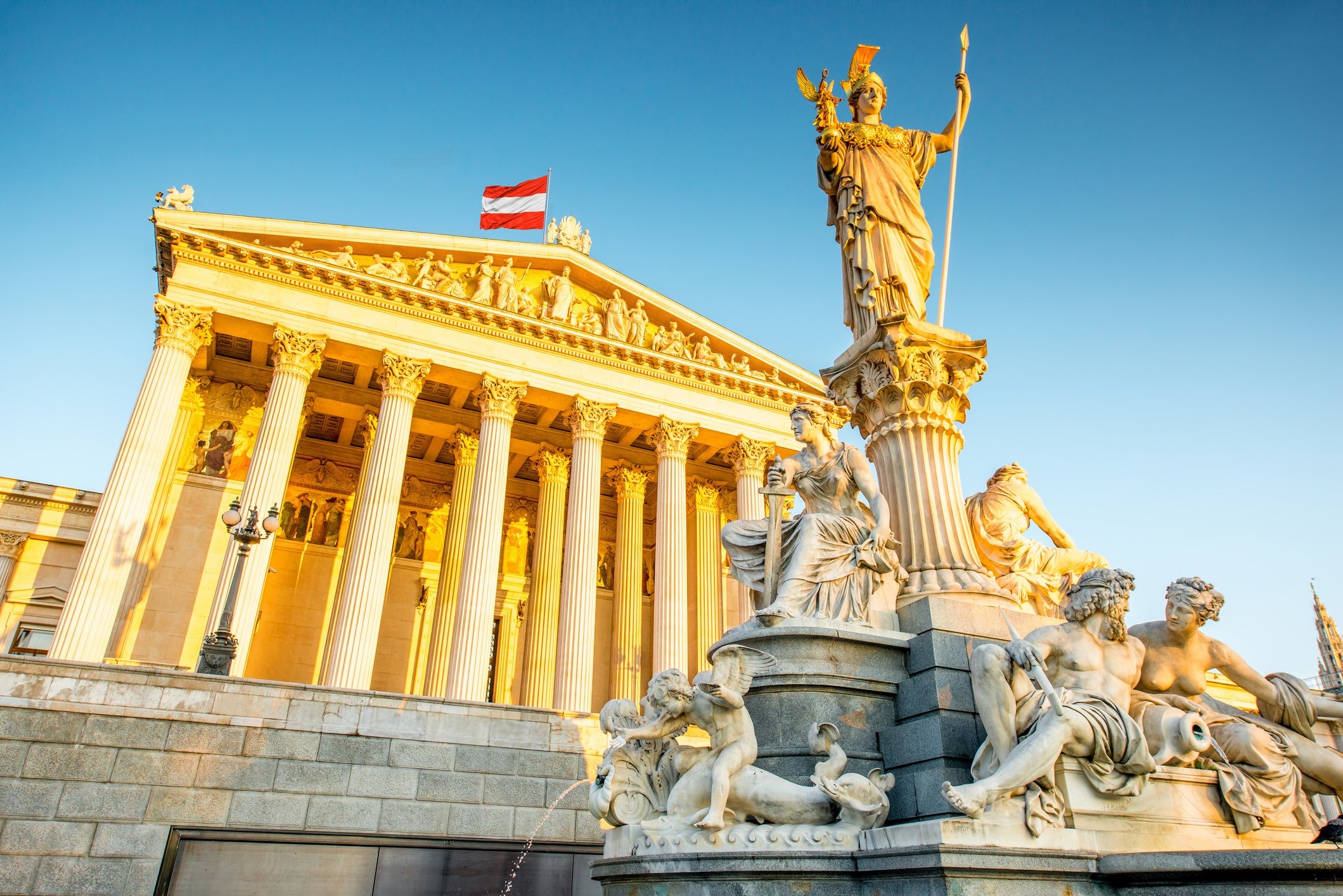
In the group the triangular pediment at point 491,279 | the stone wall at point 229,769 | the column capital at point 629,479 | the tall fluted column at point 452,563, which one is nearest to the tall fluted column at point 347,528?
the tall fluted column at point 452,563

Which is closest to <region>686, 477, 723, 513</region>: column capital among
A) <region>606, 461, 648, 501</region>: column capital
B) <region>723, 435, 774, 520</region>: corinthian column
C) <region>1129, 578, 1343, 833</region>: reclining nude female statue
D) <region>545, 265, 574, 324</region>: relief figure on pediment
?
<region>606, 461, 648, 501</region>: column capital

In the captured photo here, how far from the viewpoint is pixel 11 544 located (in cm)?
2655

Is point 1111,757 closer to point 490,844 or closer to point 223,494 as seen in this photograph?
point 490,844

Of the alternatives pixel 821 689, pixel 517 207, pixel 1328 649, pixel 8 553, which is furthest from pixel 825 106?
pixel 1328 649

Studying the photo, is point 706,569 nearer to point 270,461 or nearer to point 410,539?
point 410,539

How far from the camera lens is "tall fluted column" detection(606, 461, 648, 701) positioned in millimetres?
26438

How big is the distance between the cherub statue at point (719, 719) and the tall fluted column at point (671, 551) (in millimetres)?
17430

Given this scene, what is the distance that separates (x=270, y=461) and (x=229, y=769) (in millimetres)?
10349

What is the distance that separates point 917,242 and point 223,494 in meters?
22.2

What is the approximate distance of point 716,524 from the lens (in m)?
30.0

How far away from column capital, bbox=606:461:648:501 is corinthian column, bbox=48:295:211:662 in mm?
13150

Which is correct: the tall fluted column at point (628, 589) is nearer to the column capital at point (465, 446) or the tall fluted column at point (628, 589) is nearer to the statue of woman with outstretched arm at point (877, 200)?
the column capital at point (465, 446)

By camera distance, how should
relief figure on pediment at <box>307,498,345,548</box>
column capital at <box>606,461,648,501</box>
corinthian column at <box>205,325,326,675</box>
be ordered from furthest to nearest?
column capital at <box>606,461,648,501</box>
relief figure on pediment at <box>307,498,345,548</box>
corinthian column at <box>205,325,326,675</box>

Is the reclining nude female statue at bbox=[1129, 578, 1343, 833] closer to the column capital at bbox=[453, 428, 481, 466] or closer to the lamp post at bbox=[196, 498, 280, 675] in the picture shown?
the lamp post at bbox=[196, 498, 280, 675]
